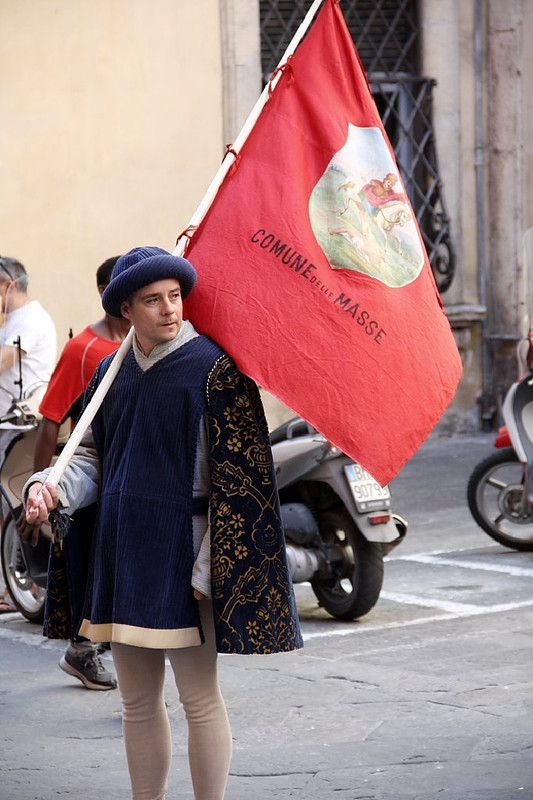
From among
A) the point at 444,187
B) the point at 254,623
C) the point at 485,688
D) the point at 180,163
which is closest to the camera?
the point at 254,623

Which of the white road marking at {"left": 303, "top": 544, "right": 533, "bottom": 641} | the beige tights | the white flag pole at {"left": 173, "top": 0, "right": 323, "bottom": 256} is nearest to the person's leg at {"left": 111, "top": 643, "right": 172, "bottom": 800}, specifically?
the beige tights

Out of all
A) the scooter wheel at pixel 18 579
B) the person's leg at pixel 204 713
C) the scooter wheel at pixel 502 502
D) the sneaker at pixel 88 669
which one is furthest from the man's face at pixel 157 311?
the scooter wheel at pixel 502 502

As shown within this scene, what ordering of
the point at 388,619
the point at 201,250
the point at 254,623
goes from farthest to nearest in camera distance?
1. the point at 388,619
2. the point at 201,250
3. the point at 254,623

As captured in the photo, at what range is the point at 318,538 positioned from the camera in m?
7.25

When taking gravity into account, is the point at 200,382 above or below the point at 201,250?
below

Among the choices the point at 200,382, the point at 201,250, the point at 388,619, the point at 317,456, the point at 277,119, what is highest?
the point at 277,119

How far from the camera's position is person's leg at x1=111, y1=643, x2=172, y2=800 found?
13.0 ft

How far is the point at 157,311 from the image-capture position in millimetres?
3842

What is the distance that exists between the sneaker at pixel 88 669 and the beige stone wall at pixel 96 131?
7.79 meters

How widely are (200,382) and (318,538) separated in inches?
138

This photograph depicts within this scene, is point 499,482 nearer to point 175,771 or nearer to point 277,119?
point 175,771

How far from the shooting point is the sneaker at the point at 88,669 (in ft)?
19.5

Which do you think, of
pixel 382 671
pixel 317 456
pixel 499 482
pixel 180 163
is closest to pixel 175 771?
pixel 382 671

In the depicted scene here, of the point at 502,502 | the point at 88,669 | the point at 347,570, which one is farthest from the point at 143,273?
the point at 502,502
